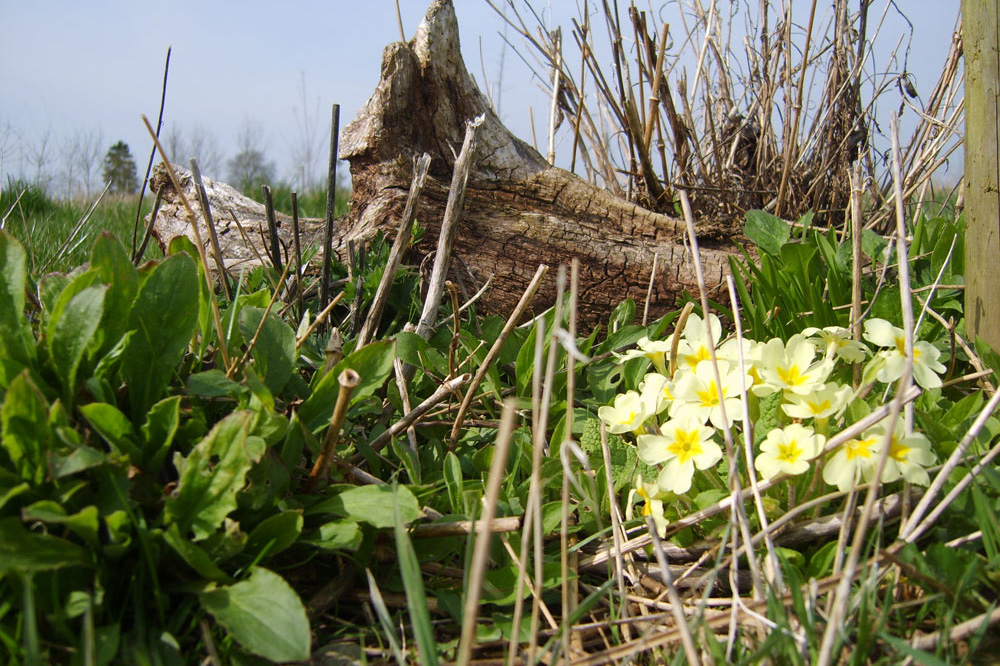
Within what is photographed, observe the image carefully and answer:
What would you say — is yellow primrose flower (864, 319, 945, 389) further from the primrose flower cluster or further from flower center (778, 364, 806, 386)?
flower center (778, 364, 806, 386)

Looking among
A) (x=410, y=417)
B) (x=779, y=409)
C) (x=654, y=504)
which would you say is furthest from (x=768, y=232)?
(x=410, y=417)

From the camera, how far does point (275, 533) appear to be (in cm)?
115

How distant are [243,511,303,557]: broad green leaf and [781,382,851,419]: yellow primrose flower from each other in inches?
33.3

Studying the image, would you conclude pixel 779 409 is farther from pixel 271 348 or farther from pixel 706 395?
pixel 271 348

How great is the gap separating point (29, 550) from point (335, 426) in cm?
46

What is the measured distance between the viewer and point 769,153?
9.25 ft

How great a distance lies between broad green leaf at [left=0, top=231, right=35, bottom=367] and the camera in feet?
3.90

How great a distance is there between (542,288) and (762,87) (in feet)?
4.68

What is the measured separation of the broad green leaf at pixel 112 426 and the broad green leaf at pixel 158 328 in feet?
0.43

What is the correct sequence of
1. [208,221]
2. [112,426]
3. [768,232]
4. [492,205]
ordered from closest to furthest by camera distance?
1. [112,426]
2. [208,221]
3. [768,232]
4. [492,205]

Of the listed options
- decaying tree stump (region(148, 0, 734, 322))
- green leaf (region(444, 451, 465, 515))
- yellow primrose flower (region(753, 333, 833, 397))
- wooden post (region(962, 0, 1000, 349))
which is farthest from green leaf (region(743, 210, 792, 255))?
green leaf (region(444, 451, 465, 515))

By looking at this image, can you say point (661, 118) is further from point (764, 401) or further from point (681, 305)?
point (764, 401)

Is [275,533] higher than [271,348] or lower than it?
lower

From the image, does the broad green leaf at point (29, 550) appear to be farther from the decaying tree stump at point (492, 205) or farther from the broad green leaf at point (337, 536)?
the decaying tree stump at point (492, 205)
